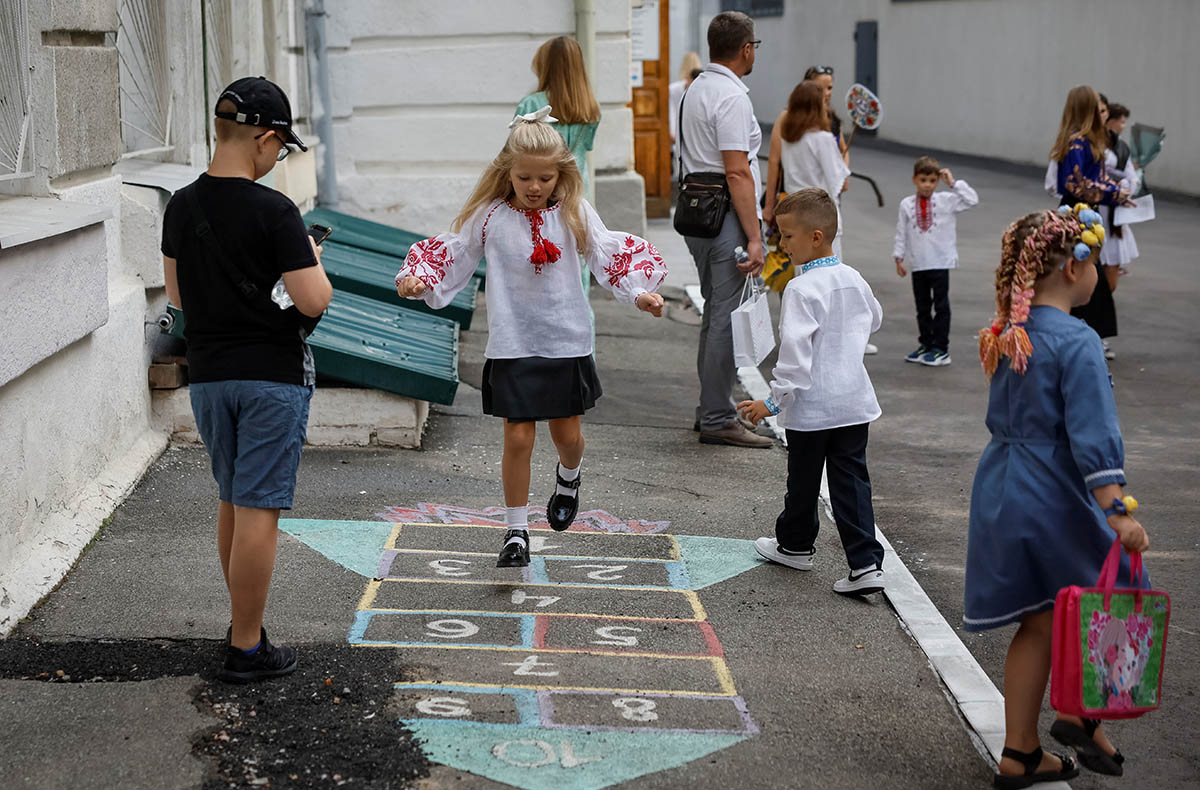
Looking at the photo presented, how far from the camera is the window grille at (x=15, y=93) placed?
5.45 m

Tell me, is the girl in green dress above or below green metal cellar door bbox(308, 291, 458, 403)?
above

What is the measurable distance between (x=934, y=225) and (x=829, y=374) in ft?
16.7

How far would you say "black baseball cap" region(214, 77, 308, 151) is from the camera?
3951 mm

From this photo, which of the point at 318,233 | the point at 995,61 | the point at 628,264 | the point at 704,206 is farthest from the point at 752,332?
the point at 995,61

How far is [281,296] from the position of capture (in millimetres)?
3955

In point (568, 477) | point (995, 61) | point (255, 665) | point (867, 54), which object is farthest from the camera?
point (867, 54)

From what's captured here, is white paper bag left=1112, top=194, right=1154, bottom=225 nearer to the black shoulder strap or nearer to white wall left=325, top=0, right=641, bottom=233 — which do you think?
white wall left=325, top=0, right=641, bottom=233

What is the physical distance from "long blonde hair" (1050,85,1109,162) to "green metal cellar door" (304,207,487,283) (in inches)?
158

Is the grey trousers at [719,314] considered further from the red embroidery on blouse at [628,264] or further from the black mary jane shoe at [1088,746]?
the black mary jane shoe at [1088,746]

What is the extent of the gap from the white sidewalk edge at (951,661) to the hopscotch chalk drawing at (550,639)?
62cm

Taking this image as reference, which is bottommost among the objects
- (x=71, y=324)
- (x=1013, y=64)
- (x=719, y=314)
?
(x=719, y=314)

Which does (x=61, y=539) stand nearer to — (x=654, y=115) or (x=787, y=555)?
(x=787, y=555)

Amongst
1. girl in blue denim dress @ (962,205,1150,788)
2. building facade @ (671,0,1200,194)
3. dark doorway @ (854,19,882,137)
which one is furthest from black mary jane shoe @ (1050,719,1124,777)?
dark doorway @ (854,19,882,137)

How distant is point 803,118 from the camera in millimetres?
9570
